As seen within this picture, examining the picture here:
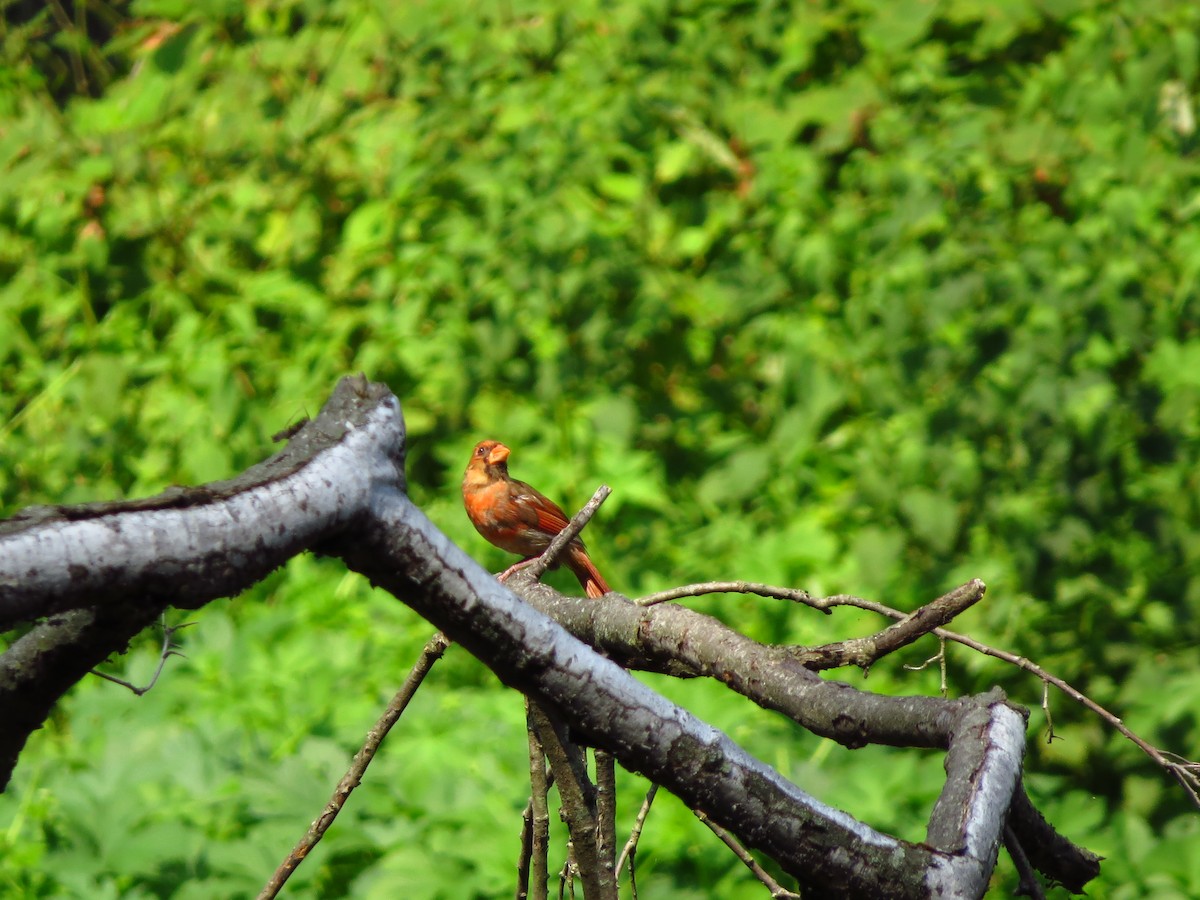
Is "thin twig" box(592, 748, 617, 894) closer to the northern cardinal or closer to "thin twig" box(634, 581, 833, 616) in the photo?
"thin twig" box(634, 581, 833, 616)

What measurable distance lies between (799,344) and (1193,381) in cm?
131

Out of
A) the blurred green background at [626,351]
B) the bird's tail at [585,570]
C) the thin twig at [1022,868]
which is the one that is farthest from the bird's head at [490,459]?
the thin twig at [1022,868]

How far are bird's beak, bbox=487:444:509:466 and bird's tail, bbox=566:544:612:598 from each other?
347mm

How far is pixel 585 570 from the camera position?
10.6 feet

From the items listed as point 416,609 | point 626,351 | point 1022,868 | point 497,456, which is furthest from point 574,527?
point 626,351

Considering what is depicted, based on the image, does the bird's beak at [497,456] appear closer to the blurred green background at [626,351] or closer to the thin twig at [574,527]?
the blurred green background at [626,351]

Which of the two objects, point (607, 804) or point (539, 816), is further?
point (607, 804)

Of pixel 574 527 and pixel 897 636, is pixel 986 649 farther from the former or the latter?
pixel 574 527

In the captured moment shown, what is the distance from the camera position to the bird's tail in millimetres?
3105

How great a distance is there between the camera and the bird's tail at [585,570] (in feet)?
10.2

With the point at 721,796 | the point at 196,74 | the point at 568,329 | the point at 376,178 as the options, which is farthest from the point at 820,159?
the point at 721,796

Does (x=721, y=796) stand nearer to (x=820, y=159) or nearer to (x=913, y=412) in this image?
(x=913, y=412)

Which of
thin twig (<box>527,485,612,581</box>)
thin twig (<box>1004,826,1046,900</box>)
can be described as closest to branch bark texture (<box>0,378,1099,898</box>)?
thin twig (<box>1004,826,1046,900</box>)

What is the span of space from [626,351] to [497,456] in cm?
155
